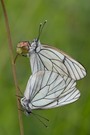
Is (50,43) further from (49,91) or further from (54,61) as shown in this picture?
(49,91)

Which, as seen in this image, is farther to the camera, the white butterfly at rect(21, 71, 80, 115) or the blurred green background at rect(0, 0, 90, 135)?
the blurred green background at rect(0, 0, 90, 135)

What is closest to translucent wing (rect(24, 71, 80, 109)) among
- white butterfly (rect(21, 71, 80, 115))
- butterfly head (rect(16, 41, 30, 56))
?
white butterfly (rect(21, 71, 80, 115))

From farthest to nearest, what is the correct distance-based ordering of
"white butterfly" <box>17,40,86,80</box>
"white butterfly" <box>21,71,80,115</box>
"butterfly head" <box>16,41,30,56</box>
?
"white butterfly" <box>17,40,86,80</box> < "white butterfly" <box>21,71,80,115</box> < "butterfly head" <box>16,41,30,56</box>

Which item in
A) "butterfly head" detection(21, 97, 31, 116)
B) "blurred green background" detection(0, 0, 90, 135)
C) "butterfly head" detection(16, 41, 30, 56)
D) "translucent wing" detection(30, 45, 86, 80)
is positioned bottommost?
"blurred green background" detection(0, 0, 90, 135)

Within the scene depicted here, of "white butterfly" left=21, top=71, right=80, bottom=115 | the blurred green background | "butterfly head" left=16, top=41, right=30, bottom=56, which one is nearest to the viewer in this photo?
"butterfly head" left=16, top=41, right=30, bottom=56

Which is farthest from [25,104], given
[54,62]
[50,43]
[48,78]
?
[50,43]

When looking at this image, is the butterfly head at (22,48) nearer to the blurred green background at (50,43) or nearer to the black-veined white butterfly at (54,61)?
the black-veined white butterfly at (54,61)

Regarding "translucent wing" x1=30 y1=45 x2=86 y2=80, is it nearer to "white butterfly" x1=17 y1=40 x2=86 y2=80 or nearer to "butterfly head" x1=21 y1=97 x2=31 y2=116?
"white butterfly" x1=17 y1=40 x2=86 y2=80

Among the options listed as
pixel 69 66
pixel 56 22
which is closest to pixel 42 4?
pixel 56 22
